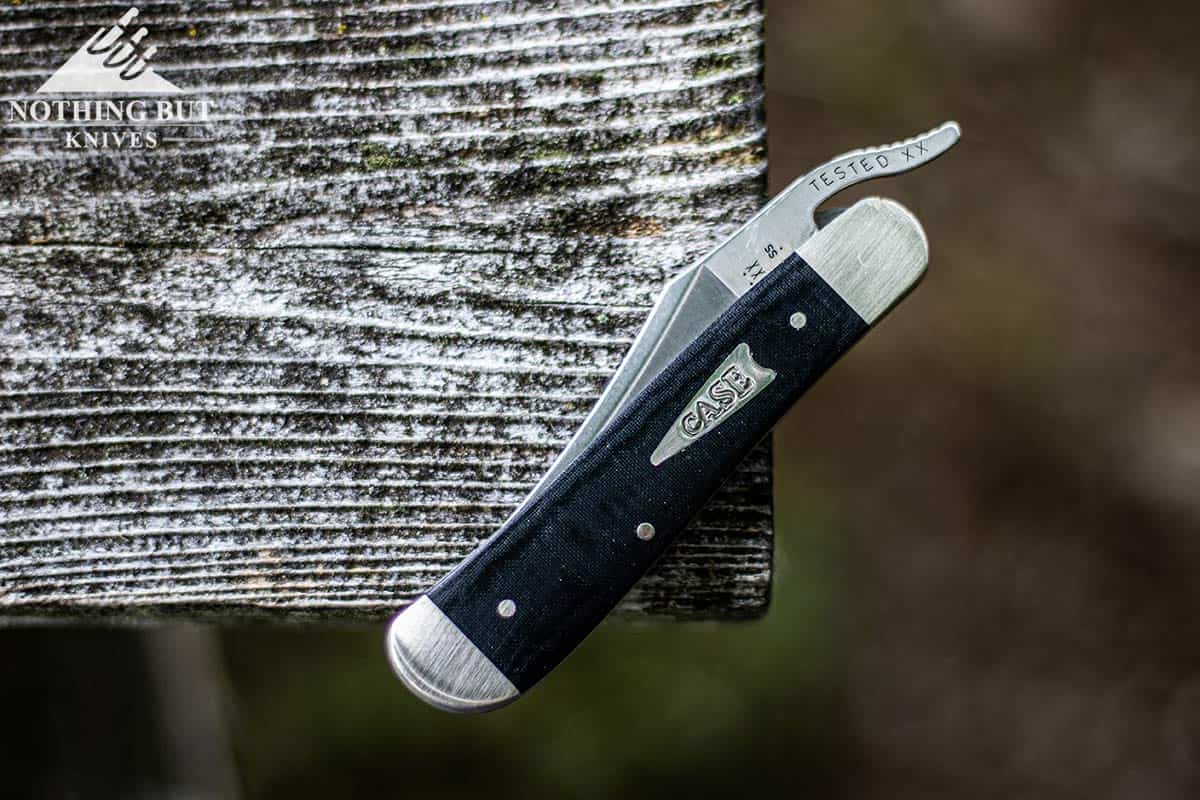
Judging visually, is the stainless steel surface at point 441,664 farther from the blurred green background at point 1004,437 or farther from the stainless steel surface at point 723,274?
the blurred green background at point 1004,437

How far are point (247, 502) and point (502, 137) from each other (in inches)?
11.6

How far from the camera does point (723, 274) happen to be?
2.02 ft

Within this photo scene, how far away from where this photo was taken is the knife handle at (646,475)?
61cm

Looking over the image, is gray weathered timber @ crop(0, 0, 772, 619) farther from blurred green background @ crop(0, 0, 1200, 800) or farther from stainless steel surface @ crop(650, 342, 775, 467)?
blurred green background @ crop(0, 0, 1200, 800)

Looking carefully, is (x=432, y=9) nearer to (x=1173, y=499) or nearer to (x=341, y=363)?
(x=341, y=363)

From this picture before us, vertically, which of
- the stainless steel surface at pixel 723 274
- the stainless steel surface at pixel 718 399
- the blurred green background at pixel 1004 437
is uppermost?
Result: the stainless steel surface at pixel 723 274

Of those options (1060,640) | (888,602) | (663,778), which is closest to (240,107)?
(663,778)

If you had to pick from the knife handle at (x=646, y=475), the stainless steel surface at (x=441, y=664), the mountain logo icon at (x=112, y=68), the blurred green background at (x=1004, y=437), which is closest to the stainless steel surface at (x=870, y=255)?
the knife handle at (x=646, y=475)

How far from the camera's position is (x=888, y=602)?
5.53 ft

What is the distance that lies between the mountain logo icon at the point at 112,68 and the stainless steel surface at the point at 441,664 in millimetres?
381

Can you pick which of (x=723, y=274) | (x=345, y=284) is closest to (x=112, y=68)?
(x=345, y=284)

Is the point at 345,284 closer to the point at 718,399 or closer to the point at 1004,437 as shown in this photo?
the point at 718,399

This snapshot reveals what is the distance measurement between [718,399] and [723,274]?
0.08m

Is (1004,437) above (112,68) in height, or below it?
below
